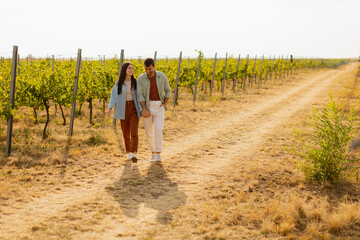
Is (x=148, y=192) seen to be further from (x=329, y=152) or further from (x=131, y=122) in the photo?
(x=329, y=152)

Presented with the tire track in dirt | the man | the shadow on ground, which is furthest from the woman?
the tire track in dirt

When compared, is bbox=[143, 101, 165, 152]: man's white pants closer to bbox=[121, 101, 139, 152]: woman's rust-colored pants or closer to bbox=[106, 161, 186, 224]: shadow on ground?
bbox=[121, 101, 139, 152]: woman's rust-colored pants

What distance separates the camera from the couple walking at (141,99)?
483cm

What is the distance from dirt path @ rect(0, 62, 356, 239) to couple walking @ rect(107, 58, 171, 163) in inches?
24.4

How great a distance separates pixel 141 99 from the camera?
15.8ft

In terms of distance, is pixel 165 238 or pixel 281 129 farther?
pixel 281 129

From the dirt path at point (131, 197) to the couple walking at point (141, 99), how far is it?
2.03 ft

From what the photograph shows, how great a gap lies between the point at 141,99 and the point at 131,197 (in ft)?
5.06

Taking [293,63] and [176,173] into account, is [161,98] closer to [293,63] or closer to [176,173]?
[176,173]

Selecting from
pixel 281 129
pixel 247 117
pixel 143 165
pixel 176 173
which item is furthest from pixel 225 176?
pixel 247 117

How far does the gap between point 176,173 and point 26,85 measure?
11.7ft

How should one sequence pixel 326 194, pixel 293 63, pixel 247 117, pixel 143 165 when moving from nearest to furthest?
pixel 326 194 → pixel 143 165 → pixel 247 117 → pixel 293 63

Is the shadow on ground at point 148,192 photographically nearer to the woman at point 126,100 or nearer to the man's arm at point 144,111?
the woman at point 126,100

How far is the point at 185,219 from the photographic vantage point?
3449 mm
